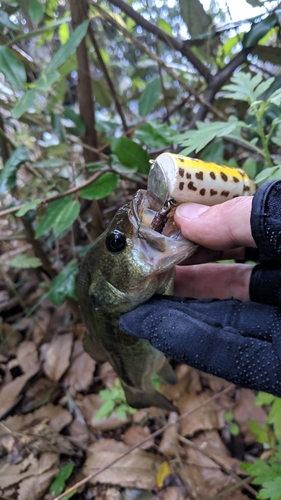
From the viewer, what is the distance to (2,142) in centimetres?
191

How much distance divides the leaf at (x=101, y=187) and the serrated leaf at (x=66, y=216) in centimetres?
6

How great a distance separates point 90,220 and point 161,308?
1.30 metres

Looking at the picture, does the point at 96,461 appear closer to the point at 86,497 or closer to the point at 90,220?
the point at 86,497

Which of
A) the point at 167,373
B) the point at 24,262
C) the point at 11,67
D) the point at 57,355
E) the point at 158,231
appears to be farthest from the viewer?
the point at 57,355

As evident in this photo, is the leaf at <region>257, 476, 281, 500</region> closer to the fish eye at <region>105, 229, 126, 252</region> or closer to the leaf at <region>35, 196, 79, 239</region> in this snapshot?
the fish eye at <region>105, 229, 126, 252</region>

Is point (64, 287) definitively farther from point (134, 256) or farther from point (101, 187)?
point (134, 256)

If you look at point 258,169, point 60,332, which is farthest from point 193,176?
point 60,332

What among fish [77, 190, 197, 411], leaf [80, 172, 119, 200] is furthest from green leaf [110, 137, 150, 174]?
fish [77, 190, 197, 411]

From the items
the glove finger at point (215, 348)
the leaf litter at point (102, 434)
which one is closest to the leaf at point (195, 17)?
the glove finger at point (215, 348)

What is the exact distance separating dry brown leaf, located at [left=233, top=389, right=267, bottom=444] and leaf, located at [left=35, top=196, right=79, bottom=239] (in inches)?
48.7

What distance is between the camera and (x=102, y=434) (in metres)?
1.85

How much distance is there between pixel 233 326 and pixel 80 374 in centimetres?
133

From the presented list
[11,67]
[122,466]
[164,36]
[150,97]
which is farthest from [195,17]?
[122,466]

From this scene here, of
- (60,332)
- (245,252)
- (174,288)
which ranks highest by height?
(245,252)
